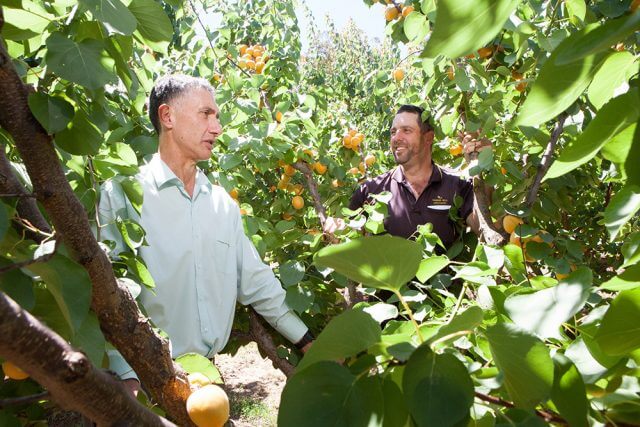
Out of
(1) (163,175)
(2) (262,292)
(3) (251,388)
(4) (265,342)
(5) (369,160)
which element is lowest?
(3) (251,388)

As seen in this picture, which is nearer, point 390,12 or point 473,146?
point 473,146

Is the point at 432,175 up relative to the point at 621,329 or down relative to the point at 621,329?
down

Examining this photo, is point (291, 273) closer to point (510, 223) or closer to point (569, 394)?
point (510, 223)

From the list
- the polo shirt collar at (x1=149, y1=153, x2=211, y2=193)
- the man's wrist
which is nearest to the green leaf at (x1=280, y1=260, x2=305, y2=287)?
the man's wrist

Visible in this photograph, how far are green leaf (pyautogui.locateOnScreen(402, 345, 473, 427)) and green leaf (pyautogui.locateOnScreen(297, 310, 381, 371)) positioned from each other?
0.14ft

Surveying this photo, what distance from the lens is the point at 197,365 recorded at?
0.85 metres

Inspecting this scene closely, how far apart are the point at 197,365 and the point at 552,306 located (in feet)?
1.79

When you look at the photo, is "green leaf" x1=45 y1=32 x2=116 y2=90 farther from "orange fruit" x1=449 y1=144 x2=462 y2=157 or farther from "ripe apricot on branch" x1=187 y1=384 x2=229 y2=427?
"orange fruit" x1=449 y1=144 x2=462 y2=157

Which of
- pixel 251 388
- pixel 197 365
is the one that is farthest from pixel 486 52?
pixel 251 388

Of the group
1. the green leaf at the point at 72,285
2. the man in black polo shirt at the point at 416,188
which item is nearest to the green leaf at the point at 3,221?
the green leaf at the point at 72,285

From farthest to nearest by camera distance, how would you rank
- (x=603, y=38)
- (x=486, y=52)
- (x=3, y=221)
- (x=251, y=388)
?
1. (x=251, y=388)
2. (x=486, y=52)
3. (x=3, y=221)
4. (x=603, y=38)

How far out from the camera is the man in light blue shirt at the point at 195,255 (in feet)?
6.18

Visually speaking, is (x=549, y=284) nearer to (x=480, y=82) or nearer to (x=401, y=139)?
(x=480, y=82)

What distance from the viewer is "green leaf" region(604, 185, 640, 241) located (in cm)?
44
